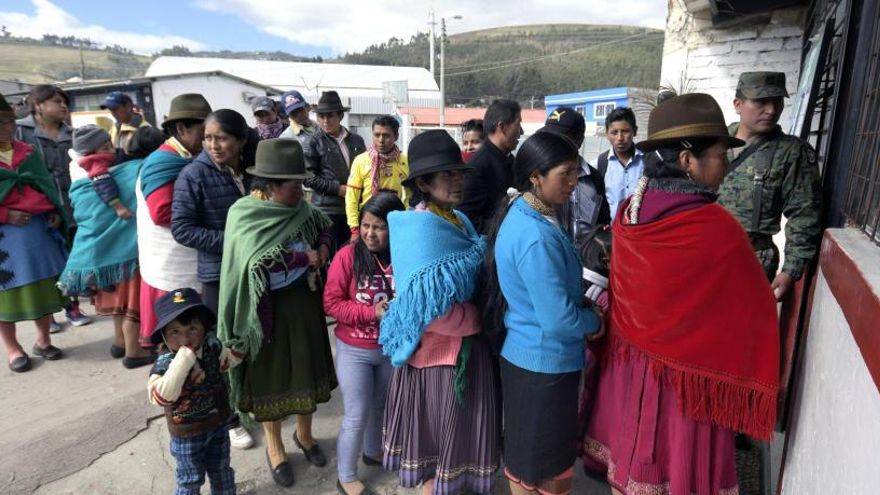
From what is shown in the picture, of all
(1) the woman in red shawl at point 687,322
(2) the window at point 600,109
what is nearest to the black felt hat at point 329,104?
(1) the woman in red shawl at point 687,322

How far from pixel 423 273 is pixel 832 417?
134 cm

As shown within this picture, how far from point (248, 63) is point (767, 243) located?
51610mm

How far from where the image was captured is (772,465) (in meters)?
2.48

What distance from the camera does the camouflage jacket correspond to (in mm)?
2283

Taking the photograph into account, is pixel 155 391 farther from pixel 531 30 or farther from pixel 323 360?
pixel 531 30

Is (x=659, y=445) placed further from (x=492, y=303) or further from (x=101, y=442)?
(x=101, y=442)

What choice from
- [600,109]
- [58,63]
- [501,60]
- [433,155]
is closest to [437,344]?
[433,155]

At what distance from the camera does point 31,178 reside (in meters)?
3.85

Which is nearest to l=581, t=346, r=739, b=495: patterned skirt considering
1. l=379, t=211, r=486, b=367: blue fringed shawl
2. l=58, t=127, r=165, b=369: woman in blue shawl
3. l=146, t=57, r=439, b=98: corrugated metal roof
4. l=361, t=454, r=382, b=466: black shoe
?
l=379, t=211, r=486, b=367: blue fringed shawl

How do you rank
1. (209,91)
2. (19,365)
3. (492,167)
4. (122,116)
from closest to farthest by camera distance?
(492,167), (19,365), (122,116), (209,91)

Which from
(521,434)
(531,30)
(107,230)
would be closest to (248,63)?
(107,230)

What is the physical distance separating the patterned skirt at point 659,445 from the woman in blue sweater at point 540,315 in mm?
184

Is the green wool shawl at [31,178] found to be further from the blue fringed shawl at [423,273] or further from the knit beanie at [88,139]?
the blue fringed shawl at [423,273]

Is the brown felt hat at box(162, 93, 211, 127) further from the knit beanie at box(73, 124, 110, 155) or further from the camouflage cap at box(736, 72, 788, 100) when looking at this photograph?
the camouflage cap at box(736, 72, 788, 100)
